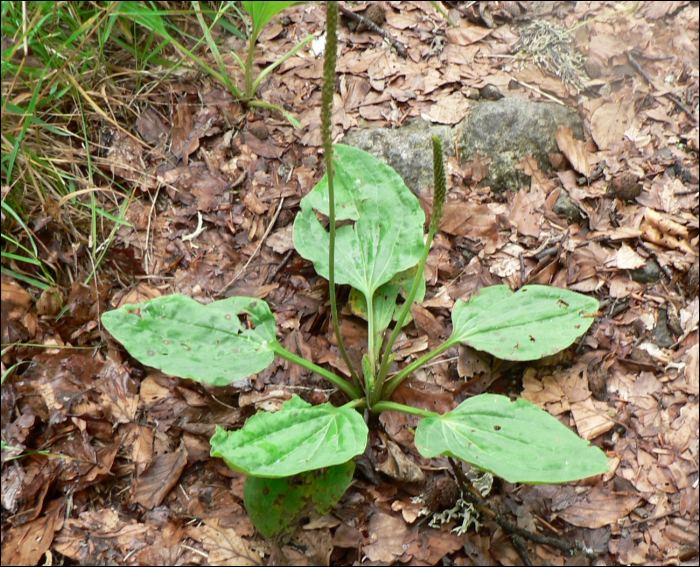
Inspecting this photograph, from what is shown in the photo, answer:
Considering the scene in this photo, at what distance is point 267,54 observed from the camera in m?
3.52

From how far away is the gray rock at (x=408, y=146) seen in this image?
9.82 feet

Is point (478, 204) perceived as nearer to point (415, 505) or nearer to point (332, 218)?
point (332, 218)

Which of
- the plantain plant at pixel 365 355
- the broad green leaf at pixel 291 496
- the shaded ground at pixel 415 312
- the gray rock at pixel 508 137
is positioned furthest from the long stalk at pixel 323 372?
the gray rock at pixel 508 137

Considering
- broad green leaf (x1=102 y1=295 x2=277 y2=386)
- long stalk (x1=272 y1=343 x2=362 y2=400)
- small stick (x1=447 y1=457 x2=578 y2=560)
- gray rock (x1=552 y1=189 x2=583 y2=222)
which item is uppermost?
gray rock (x1=552 y1=189 x2=583 y2=222)

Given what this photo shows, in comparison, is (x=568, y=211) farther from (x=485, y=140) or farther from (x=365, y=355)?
(x=365, y=355)

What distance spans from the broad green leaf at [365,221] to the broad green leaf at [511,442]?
0.76 metres

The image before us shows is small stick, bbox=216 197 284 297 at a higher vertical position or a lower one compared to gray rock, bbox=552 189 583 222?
lower

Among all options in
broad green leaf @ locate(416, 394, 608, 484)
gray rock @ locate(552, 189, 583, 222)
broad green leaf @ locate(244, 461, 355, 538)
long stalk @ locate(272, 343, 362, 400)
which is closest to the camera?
broad green leaf @ locate(416, 394, 608, 484)

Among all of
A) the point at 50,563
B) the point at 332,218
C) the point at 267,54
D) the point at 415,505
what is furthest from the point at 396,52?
the point at 50,563

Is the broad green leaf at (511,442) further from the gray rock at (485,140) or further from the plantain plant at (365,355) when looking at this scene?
the gray rock at (485,140)

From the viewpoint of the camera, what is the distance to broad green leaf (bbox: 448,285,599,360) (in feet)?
7.46

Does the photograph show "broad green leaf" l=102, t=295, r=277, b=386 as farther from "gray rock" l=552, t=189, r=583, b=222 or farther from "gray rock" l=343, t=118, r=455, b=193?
"gray rock" l=552, t=189, r=583, b=222

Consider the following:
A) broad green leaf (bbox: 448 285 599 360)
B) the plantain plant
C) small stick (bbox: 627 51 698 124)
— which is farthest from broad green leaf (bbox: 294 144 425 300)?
small stick (bbox: 627 51 698 124)

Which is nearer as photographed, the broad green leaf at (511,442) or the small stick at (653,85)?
the broad green leaf at (511,442)
